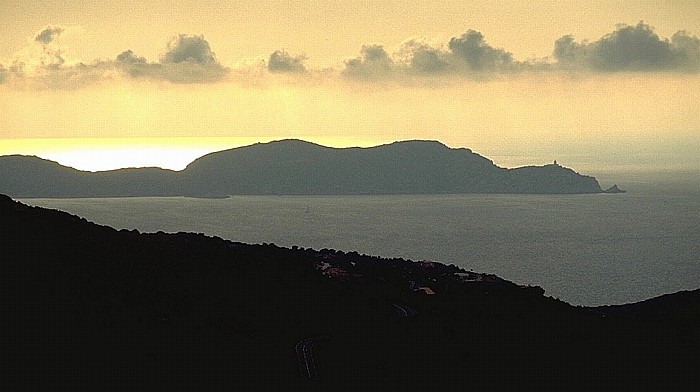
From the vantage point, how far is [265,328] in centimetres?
3834

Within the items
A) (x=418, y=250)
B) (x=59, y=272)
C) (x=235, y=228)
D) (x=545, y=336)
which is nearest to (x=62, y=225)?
(x=59, y=272)

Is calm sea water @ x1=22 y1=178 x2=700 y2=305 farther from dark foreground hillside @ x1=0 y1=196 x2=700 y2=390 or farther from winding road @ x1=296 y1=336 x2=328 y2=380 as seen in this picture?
winding road @ x1=296 y1=336 x2=328 y2=380

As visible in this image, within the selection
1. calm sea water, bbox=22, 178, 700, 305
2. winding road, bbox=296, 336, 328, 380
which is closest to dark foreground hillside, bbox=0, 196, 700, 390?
winding road, bbox=296, 336, 328, 380

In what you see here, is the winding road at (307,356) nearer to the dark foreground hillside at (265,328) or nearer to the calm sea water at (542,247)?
the dark foreground hillside at (265,328)

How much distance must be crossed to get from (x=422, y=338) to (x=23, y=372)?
18199 millimetres

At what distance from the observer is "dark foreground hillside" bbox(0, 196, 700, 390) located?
1176 inches

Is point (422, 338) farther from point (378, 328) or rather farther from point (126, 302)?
point (126, 302)

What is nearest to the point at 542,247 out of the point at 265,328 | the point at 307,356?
the point at 265,328

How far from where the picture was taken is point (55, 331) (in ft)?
99.9

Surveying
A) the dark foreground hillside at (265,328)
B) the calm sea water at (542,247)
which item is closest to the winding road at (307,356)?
the dark foreground hillside at (265,328)

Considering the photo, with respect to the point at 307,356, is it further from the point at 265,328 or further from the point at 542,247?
the point at 542,247

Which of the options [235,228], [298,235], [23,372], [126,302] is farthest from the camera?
[235,228]

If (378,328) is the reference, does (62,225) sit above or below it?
above

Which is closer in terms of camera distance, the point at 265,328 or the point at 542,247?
the point at 265,328
